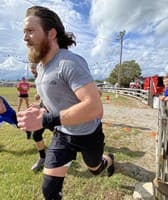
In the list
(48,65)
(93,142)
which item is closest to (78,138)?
(93,142)

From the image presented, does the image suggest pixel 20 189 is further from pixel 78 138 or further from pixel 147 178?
pixel 147 178

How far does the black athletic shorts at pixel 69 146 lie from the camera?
2.74 m

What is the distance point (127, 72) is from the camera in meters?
70.4

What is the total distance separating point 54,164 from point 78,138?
0.35 meters

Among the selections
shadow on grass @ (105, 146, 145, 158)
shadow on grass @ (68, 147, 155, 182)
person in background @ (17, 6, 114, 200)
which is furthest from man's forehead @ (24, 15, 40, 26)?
shadow on grass @ (105, 146, 145, 158)

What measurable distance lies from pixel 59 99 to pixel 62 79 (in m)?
0.27

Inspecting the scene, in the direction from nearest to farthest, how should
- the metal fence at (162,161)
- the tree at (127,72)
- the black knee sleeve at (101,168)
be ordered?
Answer: the metal fence at (162,161) < the black knee sleeve at (101,168) < the tree at (127,72)

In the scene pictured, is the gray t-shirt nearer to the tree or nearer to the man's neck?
the man's neck

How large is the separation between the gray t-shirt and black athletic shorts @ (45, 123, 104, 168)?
1.43 ft

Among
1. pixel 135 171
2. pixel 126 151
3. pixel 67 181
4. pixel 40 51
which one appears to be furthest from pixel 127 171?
pixel 40 51

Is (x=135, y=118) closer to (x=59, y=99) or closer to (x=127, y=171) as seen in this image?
(x=127, y=171)

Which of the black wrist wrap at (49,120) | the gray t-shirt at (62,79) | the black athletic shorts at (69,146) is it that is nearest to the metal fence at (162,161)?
the black athletic shorts at (69,146)

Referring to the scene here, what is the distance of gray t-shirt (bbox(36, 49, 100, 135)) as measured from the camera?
6.72 feet

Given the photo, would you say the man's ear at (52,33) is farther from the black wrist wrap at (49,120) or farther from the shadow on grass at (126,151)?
the shadow on grass at (126,151)
